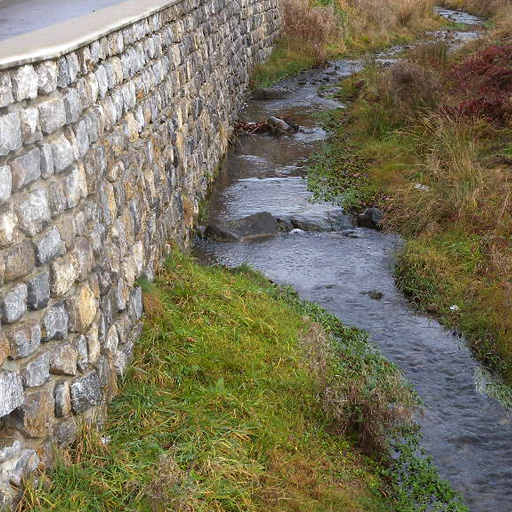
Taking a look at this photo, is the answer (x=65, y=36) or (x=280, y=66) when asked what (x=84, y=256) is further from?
(x=280, y=66)

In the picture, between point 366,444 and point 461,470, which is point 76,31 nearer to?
point 366,444

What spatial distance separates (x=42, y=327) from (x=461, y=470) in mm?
3232

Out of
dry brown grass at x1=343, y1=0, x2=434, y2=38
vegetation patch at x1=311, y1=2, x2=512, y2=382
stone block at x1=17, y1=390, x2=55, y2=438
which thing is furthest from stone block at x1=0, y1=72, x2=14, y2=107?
dry brown grass at x1=343, y1=0, x2=434, y2=38

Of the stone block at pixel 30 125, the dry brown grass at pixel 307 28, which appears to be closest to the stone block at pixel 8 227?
the stone block at pixel 30 125

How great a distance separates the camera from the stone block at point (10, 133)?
3.66 metres

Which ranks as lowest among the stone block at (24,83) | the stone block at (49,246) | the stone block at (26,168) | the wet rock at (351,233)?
the wet rock at (351,233)

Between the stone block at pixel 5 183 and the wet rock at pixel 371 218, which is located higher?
the stone block at pixel 5 183

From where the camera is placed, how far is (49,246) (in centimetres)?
421

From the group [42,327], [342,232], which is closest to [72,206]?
[42,327]

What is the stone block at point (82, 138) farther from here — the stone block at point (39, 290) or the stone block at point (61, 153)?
the stone block at point (39, 290)

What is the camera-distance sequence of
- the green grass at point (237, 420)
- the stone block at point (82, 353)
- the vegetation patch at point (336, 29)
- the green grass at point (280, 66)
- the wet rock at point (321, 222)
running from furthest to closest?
the vegetation patch at point (336, 29) < the green grass at point (280, 66) < the wet rock at point (321, 222) < the stone block at point (82, 353) < the green grass at point (237, 420)

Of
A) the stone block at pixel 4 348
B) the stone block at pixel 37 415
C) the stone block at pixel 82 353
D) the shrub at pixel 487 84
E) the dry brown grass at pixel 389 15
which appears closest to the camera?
the stone block at pixel 4 348

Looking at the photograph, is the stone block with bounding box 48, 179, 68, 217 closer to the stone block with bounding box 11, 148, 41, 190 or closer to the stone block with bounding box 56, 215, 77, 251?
the stone block with bounding box 56, 215, 77, 251

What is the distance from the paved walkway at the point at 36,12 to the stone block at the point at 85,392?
2.51 meters
